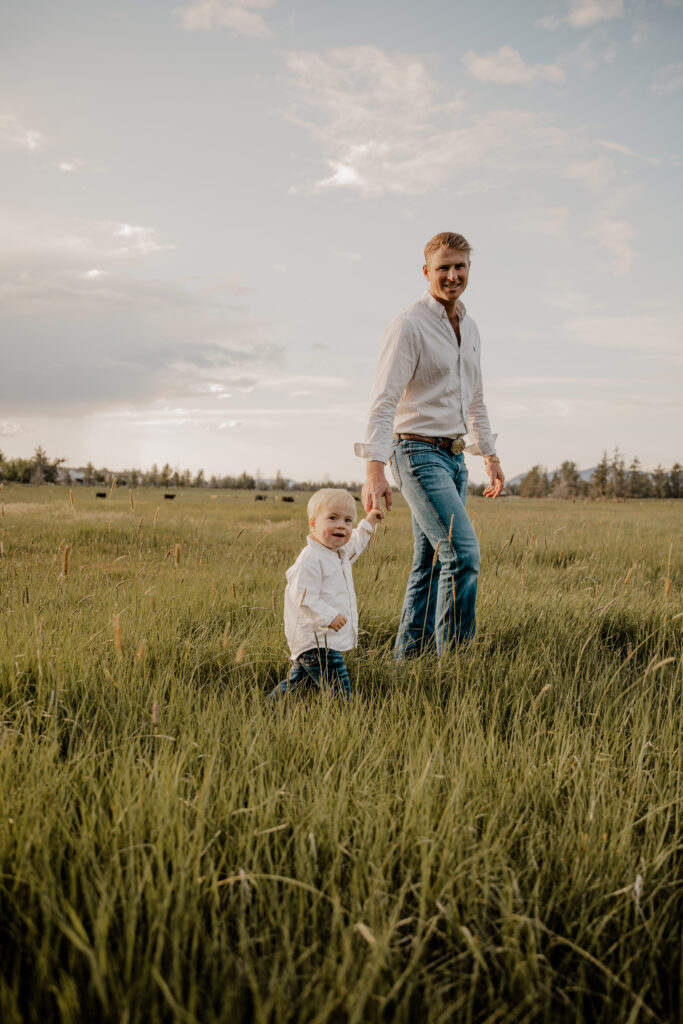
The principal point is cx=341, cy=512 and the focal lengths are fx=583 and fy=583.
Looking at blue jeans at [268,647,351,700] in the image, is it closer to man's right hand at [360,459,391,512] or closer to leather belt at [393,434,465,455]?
man's right hand at [360,459,391,512]

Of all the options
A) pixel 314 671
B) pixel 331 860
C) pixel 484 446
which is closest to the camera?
pixel 331 860

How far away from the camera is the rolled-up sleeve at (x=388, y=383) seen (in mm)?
3543

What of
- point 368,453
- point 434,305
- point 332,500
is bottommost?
point 332,500

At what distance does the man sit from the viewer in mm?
3648

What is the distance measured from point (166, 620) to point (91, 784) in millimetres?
2365

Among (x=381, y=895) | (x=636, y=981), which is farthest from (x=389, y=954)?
(x=636, y=981)

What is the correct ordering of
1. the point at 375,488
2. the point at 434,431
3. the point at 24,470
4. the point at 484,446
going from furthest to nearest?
the point at 24,470 → the point at 484,446 → the point at 434,431 → the point at 375,488

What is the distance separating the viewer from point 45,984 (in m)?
1.34

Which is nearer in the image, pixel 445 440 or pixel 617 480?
pixel 445 440

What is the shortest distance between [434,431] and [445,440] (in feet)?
0.37

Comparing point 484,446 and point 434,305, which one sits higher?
point 434,305

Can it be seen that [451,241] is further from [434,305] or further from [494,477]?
[494,477]

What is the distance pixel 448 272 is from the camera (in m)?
3.76

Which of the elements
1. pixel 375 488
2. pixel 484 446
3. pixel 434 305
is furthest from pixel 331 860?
pixel 484 446
